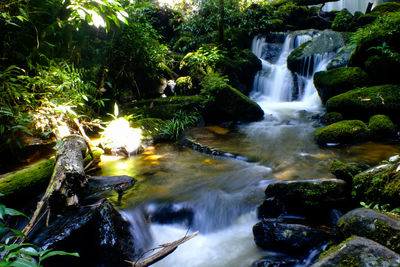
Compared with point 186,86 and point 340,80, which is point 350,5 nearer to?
point 340,80

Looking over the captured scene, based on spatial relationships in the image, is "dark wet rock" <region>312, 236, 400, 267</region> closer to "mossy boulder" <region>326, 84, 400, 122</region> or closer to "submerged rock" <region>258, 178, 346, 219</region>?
"submerged rock" <region>258, 178, 346, 219</region>

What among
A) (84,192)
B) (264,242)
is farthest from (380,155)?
(84,192)

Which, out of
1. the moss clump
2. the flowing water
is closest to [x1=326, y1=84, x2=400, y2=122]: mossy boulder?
the flowing water

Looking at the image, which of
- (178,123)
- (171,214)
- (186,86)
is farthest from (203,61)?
(171,214)

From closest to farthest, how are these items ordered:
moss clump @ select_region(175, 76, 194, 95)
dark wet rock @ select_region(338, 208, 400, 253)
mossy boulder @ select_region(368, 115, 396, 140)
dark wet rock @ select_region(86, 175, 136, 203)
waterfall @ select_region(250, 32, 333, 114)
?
dark wet rock @ select_region(338, 208, 400, 253) → dark wet rock @ select_region(86, 175, 136, 203) → mossy boulder @ select_region(368, 115, 396, 140) → moss clump @ select_region(175, 76, 194, 95) → waterfall @ select_region(250, 32, 333, 114)

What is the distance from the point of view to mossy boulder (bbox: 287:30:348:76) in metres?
10.5

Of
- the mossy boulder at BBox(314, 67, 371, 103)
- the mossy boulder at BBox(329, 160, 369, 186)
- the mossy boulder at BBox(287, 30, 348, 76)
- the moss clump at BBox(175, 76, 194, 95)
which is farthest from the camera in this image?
the mossy boulder at BBox(287, 30, 348, 76)

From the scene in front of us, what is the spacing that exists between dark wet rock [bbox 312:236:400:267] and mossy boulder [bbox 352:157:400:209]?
3.01 feet

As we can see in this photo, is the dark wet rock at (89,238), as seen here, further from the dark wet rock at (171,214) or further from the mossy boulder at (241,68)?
the mossy boulder at (241,68)

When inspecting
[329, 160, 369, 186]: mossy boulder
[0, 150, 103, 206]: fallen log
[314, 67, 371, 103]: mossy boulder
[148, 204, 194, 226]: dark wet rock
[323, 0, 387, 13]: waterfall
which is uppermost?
[323, 0, 387, 13]: waterfall

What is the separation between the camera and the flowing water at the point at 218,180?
3.09 m

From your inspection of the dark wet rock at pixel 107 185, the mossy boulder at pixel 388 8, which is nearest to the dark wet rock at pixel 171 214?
the dark wet rock at pixel 107 185

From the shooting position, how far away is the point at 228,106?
8281 millimetres

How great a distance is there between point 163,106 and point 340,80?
5.75 metres
